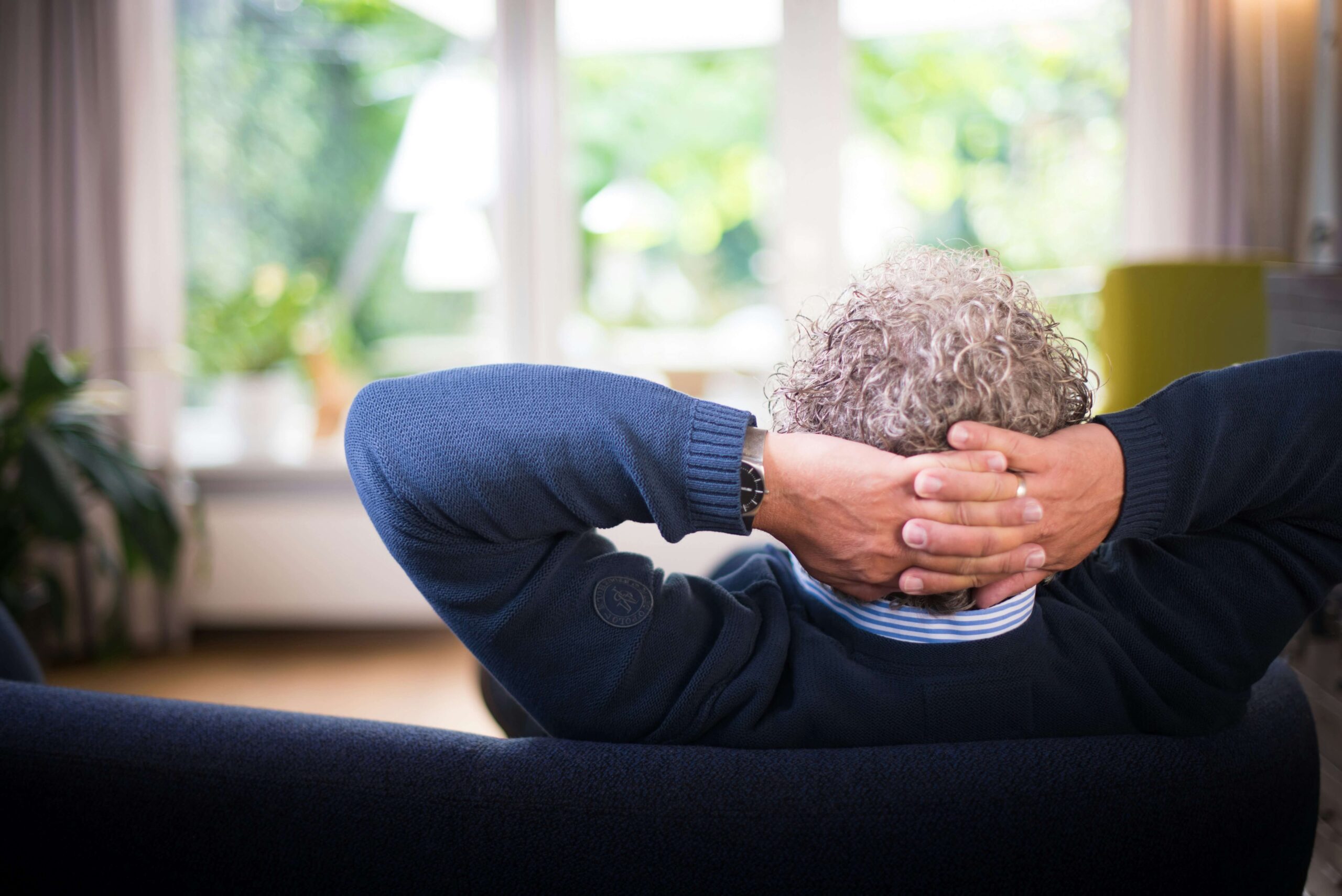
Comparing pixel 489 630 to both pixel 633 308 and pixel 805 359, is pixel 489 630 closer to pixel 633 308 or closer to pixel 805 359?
pixel 805 359

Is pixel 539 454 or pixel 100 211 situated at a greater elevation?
pixel 100 211

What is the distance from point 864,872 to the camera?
585mm

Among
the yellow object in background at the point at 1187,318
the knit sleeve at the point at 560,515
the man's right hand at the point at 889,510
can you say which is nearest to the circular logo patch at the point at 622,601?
the knit sleeve at the point at 560,515

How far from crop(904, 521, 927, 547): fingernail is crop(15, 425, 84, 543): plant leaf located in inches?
98.0

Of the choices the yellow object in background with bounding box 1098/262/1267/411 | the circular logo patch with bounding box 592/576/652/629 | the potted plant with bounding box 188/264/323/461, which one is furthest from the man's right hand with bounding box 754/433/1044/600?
the potted plant with bounding box 188/264/323/461

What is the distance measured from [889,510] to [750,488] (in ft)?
0.32

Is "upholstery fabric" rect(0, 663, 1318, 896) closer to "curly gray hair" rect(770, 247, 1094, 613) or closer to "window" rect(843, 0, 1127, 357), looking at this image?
"curly gray hair" rect(770, 247, 1094, 613)

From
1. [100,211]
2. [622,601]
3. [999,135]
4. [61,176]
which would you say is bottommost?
[622,601]

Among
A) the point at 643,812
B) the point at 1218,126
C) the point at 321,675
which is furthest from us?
the point at 321,675

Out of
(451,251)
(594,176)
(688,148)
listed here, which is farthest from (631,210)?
(451,251)

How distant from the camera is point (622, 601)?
683 mm

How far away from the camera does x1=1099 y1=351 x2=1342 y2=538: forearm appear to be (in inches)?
26.5

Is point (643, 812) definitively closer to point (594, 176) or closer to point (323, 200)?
point (594, 176)

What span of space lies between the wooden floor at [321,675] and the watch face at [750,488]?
2000 mm
